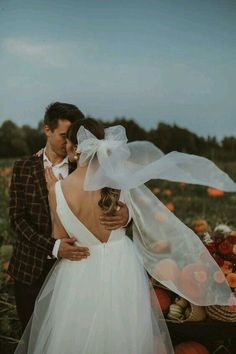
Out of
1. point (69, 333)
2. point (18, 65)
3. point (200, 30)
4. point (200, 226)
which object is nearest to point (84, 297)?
point (69, 333)

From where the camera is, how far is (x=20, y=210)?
313 centimetres

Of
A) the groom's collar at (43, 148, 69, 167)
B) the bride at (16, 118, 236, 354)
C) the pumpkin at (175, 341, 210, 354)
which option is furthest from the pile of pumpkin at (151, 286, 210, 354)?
the groom's collar at (43, 148, 69, 167)

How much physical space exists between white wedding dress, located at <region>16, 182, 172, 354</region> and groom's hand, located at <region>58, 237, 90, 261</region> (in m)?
0.03

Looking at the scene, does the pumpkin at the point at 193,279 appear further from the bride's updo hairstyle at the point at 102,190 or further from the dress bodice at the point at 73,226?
the bride's updo hairstyle at the point at 102,190

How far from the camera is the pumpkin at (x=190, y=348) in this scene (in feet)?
9.93

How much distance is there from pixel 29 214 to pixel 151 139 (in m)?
3.61

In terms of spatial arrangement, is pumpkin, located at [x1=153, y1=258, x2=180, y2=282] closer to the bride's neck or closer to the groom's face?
the bride's neck

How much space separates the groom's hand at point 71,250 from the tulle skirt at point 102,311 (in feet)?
0.12

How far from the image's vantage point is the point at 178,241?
9.36ft

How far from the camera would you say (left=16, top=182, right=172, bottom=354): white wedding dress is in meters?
2.66

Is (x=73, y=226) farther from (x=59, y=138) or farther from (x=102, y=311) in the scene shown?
(x=59, y=138)

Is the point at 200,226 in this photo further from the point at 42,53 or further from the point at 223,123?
the point at 42,53

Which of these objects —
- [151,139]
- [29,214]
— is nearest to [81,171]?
[29,214]

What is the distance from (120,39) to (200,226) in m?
2.75
